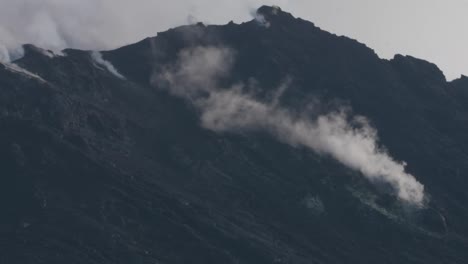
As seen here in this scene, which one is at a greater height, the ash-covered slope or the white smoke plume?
the white smoke plume

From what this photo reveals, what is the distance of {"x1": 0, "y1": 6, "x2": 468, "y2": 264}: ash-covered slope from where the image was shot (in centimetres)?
13375

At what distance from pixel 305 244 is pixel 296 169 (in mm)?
31173

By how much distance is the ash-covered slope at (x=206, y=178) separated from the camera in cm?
13375

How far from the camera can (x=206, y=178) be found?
524 feet

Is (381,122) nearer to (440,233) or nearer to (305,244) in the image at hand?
(440,233)

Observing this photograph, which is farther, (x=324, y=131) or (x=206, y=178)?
(x=324, y=131)

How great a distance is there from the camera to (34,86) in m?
169

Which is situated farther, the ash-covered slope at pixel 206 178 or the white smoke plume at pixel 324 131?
the white smoke plume at pixel 324 131

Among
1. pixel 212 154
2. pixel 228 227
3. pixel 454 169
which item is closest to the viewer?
pixel 228 227

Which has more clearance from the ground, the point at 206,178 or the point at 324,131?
the point at 324,131

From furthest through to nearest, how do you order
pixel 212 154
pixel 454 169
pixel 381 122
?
pixel 381 122 < pixel 454 169 < pixel 212 154

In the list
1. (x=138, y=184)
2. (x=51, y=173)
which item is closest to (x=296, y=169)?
(x=138, y=184)

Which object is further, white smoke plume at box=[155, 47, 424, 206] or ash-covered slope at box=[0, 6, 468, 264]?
white smoke plume at box=[155, 47, 424, 206]

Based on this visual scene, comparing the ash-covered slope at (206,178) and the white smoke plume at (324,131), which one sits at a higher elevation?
the white smoke plume at (324,131)
